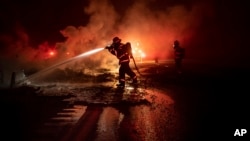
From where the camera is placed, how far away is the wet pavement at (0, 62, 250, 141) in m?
6.08

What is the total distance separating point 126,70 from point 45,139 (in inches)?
275

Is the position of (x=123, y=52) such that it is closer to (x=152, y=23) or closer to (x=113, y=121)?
(x=113, y=121)

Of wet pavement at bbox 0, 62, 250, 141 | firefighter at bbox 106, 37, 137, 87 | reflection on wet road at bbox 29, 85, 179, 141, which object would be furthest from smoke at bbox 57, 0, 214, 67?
reflection on wet road at bbox 29, 85, 179, 141

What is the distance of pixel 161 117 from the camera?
720 cm

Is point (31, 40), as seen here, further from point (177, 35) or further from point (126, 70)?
point (126, 70)

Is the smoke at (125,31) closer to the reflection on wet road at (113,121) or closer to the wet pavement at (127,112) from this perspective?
the wet pavement at (127,112)

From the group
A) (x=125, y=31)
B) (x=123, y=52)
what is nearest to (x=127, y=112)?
(x=123, y=52)

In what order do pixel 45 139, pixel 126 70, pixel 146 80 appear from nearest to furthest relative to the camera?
pixel 45 139
pixel 126 70
pixel 146 80

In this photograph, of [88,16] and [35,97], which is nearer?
[35,97]

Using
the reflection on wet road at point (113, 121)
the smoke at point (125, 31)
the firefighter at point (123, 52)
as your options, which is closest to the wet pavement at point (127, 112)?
the reflection on wet road at point (113, 121)

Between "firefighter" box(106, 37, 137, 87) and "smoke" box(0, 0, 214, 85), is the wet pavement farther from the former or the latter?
"smoke" box(0, 0, 214, 85)

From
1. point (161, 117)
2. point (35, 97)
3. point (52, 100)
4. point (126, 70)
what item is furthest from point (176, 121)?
point (126, 70)

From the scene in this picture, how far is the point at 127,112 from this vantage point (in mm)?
7730

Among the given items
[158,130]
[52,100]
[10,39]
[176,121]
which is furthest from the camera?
[10,39]
